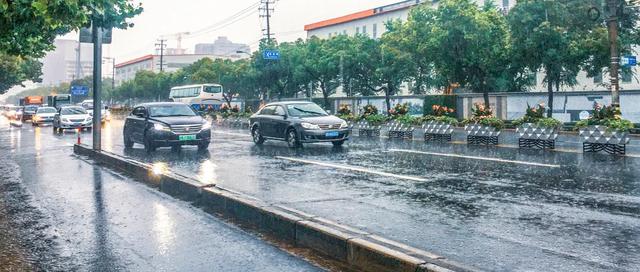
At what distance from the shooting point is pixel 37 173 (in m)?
12.8

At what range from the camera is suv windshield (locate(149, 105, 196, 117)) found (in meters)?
18.6

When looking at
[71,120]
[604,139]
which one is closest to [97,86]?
[604,139]

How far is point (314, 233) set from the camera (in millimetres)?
5840

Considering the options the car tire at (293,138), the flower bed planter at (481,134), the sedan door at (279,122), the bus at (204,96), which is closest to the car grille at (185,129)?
the sedan door at (279,122)

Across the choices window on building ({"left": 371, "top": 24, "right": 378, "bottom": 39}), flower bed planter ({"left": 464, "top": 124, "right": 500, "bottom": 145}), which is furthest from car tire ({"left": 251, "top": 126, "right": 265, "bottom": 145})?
window on building ({"left": 371, "top": 24, "right": 378, "bottom": 39})

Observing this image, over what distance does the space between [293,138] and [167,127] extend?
152 inches

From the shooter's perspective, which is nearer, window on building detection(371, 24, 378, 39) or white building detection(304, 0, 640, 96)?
white building detection(304, 0, 640, 96)

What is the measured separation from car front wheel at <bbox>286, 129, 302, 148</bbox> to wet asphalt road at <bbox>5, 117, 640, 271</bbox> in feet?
6.93

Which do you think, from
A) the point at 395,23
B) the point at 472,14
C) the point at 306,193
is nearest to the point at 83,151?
the point at 306,193

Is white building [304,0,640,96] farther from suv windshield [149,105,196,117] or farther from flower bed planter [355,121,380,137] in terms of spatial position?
suv windshield [149,105,196,117]

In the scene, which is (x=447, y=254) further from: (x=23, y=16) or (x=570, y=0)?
(x=570, y=0)

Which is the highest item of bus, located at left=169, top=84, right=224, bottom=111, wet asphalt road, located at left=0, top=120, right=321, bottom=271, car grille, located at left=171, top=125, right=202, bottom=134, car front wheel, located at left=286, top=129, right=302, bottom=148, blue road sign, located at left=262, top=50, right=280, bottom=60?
blue road sign, located at left=262, top=50, right=280, bottom=60

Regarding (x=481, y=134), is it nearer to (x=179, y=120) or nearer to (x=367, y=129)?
(x=367, y=129)

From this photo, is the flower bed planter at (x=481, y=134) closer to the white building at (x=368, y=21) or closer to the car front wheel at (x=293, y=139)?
the car front wheel at (x=293, y=139)
